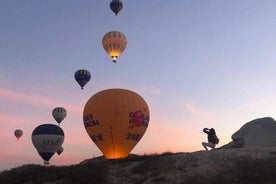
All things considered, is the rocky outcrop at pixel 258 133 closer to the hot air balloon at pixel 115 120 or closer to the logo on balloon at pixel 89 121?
the hot air balloon at pixel 115 120

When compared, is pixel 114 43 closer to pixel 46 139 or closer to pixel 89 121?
pixel 89 121

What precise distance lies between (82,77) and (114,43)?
27.6ft

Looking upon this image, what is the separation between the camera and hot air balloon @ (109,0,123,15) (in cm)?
5881

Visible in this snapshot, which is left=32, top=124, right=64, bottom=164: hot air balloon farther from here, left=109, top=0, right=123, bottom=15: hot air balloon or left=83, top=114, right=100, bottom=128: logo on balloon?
left=109, top=0, right=123, bottom=15: hot air balloon

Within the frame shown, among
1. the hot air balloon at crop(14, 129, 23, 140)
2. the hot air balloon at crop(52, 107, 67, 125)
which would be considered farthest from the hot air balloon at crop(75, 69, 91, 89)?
the hot air balloon at crop(14, 129, 23, 140)

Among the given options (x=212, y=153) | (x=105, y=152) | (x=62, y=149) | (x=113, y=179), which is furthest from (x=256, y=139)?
(x=62, y=149)

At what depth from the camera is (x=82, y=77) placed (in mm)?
59719

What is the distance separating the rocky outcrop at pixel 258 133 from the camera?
5047cm

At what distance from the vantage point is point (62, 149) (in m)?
77.0

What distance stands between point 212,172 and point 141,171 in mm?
5683

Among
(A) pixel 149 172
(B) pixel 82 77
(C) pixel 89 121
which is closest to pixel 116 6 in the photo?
(B) pixel 82 77

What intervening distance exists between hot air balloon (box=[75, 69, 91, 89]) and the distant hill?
72.8ft

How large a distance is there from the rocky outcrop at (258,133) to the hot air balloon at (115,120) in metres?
12.7

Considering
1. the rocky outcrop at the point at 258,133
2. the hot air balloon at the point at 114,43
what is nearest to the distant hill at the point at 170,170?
the rocky outcrop at the point at 258,133
